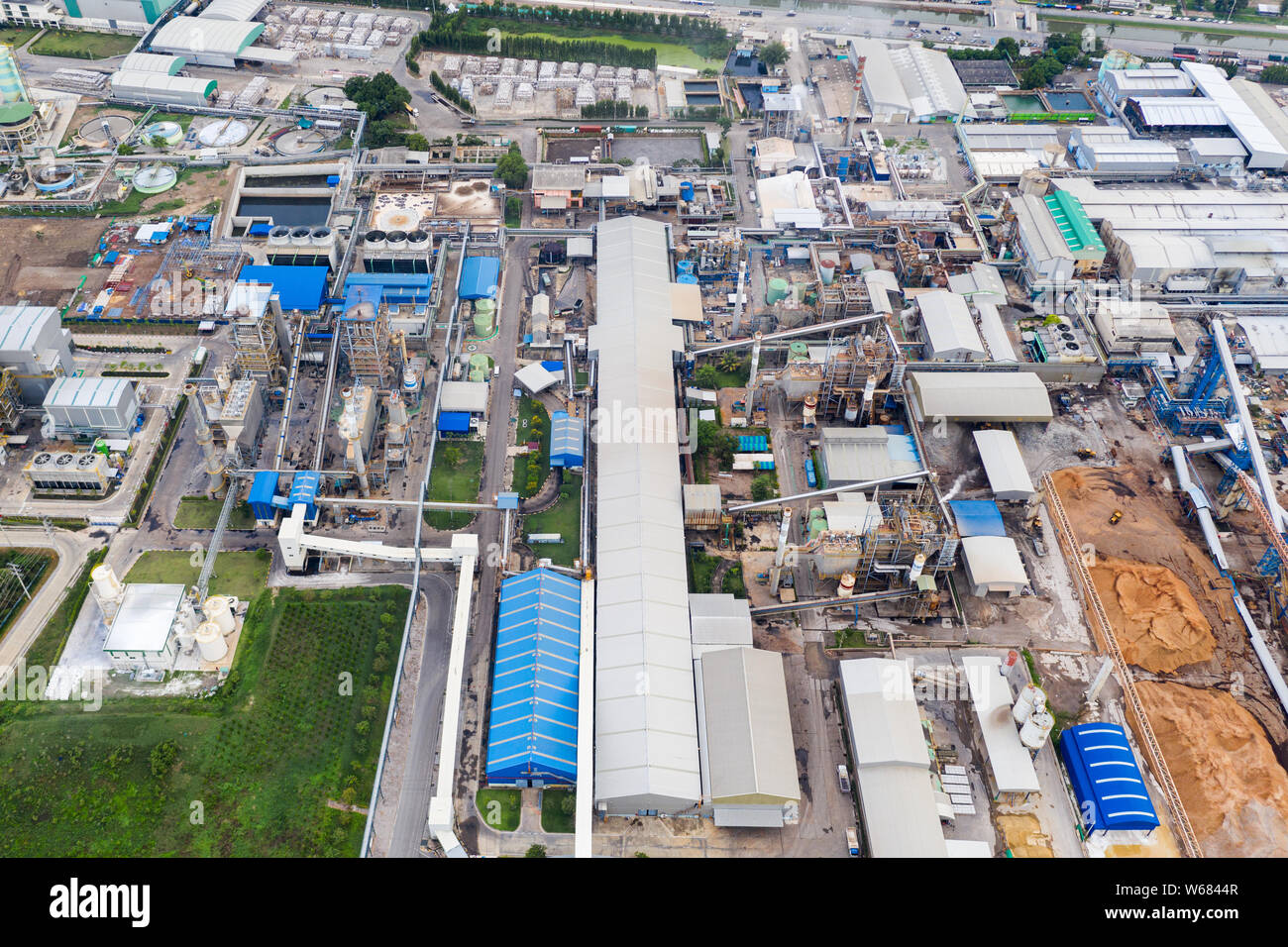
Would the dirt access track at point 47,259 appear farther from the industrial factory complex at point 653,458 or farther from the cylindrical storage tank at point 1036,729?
the cylindrical storage tank at point 1036,729

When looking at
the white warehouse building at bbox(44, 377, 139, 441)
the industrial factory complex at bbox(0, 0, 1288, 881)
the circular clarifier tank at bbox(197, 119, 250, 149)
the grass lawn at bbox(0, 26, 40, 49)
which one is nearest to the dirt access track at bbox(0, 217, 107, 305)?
the industrial factory complex at bbox(0, 0, 1288, 881)

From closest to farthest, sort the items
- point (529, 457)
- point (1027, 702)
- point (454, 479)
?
point (1027, 702) → point (454, 479) → point (529, 457)

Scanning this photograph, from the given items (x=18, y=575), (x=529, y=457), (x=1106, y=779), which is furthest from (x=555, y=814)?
(x=18, y=575)

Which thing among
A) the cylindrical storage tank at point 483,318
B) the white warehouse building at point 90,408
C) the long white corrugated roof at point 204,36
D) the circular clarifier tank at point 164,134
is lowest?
the white warehouse building at point 90,408

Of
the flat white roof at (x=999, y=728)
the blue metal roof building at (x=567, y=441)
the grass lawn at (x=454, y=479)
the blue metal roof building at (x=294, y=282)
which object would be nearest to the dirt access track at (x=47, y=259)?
the blue metal roof building at (x=294, y=282)

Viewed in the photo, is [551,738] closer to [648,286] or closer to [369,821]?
[369,821]

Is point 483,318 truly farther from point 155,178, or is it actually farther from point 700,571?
point 155,178

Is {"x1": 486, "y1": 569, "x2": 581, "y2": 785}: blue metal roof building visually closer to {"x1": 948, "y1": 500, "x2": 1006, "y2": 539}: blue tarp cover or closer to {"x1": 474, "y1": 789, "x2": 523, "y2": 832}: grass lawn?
{"x1": 474, "y1": 789, "x2": 523, "y2": 832}: grass lawn
